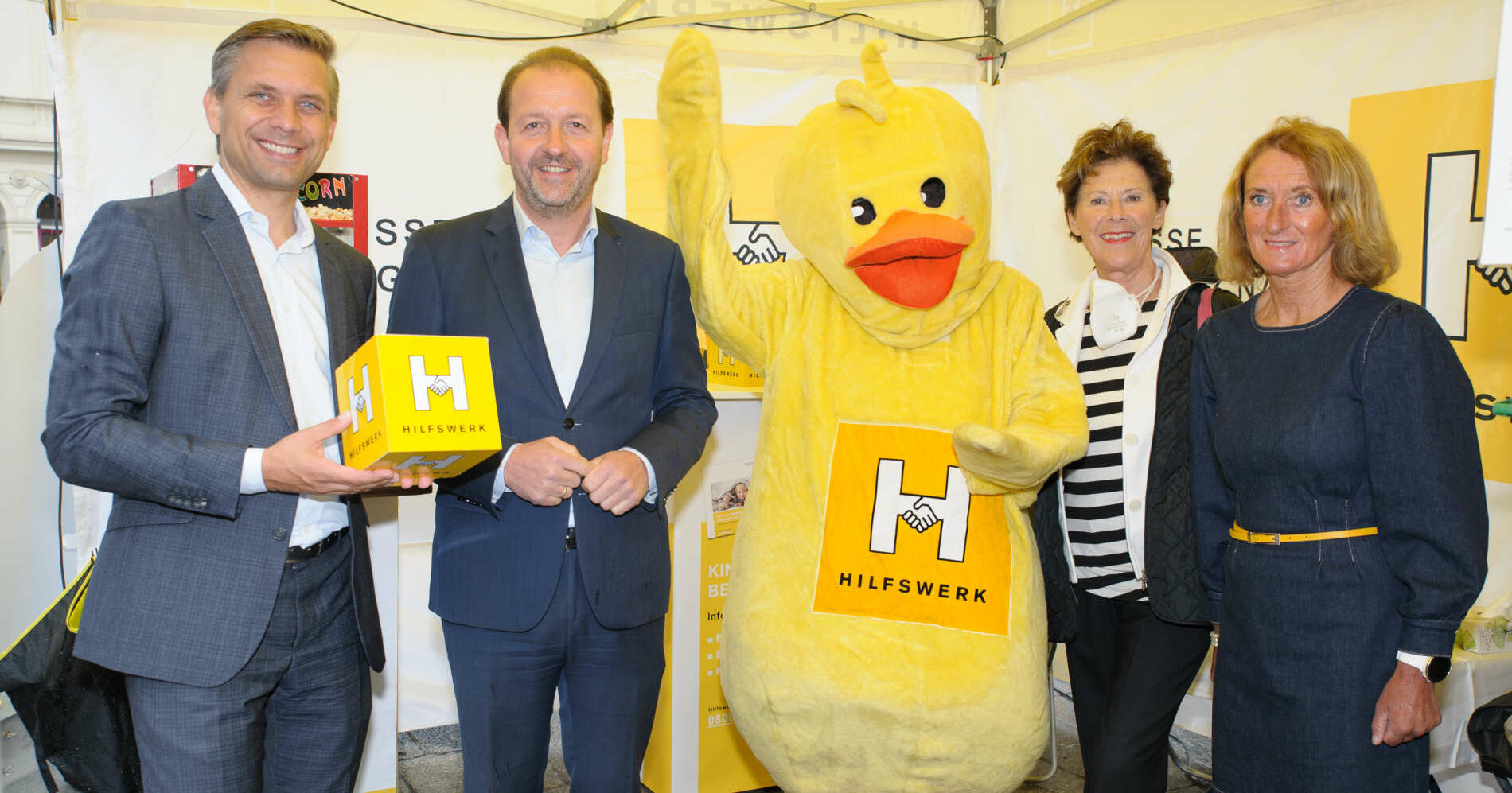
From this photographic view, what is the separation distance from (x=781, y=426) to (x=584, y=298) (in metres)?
0.49

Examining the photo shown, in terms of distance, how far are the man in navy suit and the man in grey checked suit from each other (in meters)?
0.21

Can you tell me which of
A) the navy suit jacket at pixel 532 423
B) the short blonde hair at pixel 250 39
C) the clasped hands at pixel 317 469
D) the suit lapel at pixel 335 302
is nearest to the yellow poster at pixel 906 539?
the navy suit jacket at pixel 532 423

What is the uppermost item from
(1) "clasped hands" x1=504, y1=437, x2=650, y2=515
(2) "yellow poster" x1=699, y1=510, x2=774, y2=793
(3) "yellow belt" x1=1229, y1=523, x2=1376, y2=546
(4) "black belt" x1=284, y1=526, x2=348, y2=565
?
(1) "clasped hands" x1=504, y1=437, x2=650, y2=515

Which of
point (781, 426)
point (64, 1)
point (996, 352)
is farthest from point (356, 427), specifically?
point (64, 1)

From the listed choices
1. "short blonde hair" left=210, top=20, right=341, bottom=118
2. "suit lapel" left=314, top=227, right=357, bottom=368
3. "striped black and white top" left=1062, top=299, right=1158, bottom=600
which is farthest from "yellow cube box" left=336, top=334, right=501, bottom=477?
"striped black and white top" left=1062, top=299, right=1158, bottom=600

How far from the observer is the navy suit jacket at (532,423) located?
194 centimetres

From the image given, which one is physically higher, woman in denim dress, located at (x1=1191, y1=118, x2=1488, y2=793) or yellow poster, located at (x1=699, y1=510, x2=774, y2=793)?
woman in denim dress, located at (x1=1191, y1=118, x2=1488, y2=793)

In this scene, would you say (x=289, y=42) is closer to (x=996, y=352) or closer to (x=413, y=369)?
(x=413, y=369)

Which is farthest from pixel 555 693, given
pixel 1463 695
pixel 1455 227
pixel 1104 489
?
pixel 1455 227

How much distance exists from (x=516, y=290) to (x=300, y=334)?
403 millimetres

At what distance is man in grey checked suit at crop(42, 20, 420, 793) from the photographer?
164 cm

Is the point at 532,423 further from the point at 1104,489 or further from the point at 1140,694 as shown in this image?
the point at 1140,694

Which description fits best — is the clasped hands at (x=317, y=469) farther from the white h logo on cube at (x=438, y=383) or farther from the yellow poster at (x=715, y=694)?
the yellow poster at (x=715, y=694)

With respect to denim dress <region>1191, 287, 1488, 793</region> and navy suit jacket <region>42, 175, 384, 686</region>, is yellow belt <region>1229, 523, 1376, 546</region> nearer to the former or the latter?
denim dress <region>1191, 287, 1488, 793</region>
